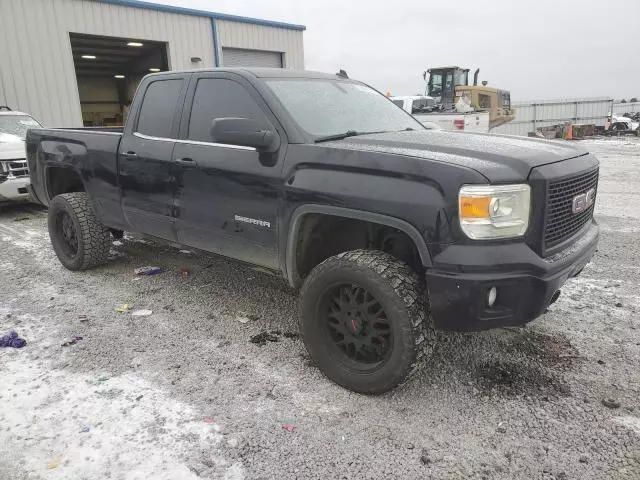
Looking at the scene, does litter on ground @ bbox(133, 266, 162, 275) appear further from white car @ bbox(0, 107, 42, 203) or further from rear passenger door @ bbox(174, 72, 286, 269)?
white car @ bbox(0, 107, 42, 203)

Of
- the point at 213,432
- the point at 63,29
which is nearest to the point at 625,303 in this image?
the point at 213,432

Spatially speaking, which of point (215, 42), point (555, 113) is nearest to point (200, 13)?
point (215, 42)

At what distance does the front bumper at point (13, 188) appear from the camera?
8047mm

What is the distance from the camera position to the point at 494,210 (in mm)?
2564

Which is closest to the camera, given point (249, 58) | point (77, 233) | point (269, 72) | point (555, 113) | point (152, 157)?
point (269, 72)

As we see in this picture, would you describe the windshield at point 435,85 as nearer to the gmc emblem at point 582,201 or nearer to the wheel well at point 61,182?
the wheel well at point 61,182

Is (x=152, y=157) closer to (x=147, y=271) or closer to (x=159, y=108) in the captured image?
(x=159, y=108)

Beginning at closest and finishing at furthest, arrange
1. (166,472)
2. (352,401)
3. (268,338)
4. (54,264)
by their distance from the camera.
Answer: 1. (166,472)
2. (352,401)
3. (268,338)
4. (54,264)

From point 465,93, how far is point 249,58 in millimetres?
8906

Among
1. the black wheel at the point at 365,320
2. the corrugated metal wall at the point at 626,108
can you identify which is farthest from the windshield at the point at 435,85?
the black wheel at the point at 365,320

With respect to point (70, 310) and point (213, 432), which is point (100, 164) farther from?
point (213, 432)

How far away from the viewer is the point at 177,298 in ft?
15.1

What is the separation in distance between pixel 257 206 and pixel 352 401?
138cm

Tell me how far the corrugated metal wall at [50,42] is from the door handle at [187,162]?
11520 mm
